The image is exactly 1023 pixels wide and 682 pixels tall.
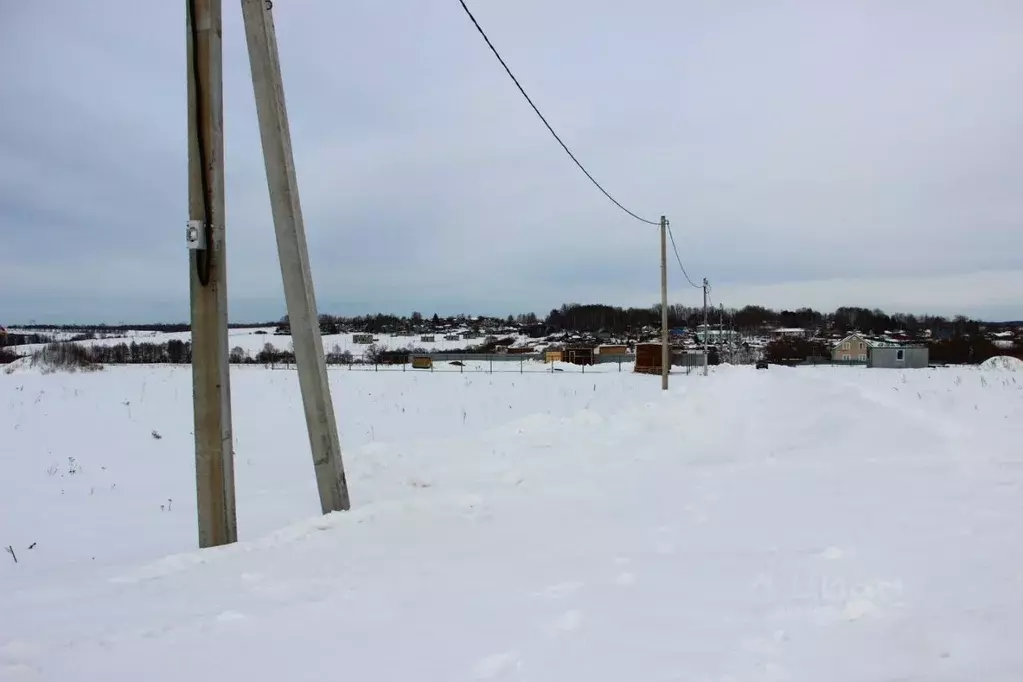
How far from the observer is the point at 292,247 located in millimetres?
5410

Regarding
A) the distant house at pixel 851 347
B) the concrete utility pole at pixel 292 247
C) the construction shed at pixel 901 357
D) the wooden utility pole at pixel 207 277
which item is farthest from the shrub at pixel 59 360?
the distant house at pixel 851 347

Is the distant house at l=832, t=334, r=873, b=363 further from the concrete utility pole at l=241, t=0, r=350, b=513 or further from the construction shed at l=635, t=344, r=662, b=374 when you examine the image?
the concrete utility pole at l=241, t=0, r=350, b=513

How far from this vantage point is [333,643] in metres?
2.74

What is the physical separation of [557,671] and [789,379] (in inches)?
421

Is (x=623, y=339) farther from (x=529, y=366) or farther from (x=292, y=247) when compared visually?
(x=292, y=247)

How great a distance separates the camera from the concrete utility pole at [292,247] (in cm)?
522

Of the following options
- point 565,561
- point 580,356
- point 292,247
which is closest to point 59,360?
point 292,247

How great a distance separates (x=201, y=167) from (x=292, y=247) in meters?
0.99

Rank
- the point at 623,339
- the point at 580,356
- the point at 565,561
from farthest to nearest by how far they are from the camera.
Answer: the point at 623,339 < the point at 580,356 < the point at 565,561

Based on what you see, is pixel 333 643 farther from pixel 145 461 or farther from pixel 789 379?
pixel 789 379

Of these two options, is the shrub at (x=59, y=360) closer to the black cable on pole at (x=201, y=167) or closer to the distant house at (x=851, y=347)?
the black cable on pole at (x=201, y=167)

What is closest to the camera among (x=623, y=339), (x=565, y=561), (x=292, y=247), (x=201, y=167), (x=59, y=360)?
(x=565, y=561)

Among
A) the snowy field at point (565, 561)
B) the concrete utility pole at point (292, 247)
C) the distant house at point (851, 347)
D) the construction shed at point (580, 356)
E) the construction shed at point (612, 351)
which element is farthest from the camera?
the distant house at point (851, 347)

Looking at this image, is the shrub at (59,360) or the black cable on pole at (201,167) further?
the shrub at (59,360)
